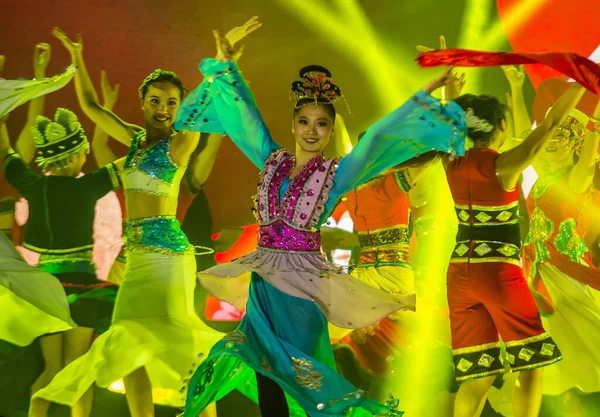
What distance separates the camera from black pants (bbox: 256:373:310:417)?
3.12m

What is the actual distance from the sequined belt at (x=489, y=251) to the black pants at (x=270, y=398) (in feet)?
4.98

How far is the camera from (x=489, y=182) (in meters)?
4.17

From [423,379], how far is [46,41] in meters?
3.04

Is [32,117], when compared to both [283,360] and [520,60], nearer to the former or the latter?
[283,360]

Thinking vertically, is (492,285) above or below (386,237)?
below

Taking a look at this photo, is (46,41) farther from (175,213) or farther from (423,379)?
(423,379)

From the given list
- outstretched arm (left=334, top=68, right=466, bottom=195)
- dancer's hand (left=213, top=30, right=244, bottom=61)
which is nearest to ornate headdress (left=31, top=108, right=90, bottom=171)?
dancer's hand (left=213, top=30, right=244, bottom=61)

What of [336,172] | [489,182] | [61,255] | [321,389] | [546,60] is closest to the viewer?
[321,389]

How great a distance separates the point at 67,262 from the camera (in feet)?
14.6

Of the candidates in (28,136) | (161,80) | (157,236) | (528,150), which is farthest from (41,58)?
(528,150)

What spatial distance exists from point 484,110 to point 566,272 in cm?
117

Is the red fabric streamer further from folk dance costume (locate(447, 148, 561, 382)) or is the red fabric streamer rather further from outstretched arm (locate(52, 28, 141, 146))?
outstretched arm (locate(52, 28, 141, 146))

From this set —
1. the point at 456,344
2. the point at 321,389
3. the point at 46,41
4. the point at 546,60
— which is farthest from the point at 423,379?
the point at 46,41

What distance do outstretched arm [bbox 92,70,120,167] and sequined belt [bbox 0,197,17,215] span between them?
55 centimetres
